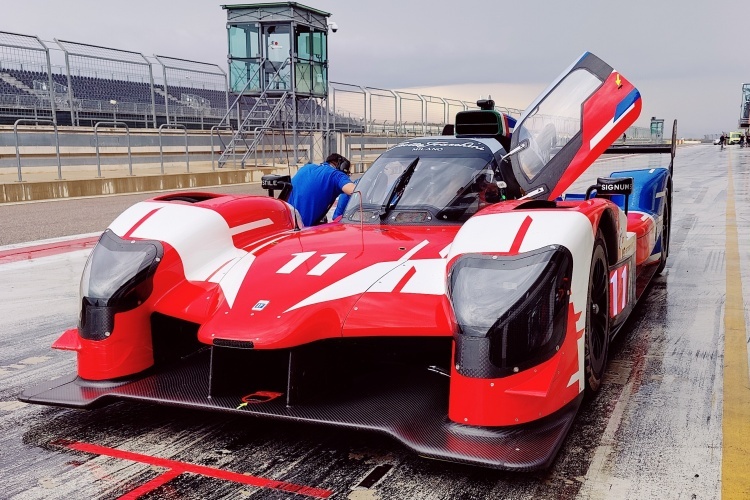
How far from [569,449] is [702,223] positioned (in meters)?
8.96

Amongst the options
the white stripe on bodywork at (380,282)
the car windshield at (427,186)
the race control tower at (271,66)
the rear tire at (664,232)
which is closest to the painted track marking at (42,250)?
the car windshield at (427,186)

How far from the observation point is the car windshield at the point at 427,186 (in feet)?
14.4

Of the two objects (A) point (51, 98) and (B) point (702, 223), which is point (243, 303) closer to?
(B) point (702, 223)

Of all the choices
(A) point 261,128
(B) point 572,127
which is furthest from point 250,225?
(A) point 261,128

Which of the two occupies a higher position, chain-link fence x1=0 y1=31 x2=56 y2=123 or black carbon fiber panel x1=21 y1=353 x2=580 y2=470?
chain-link fence x1=0 y1=31 x2=56 y2=123

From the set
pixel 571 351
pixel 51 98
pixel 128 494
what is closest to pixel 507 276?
pixel 571 351

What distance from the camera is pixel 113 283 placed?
11.4 ft

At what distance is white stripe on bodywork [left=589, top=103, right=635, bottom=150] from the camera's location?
14.9 ft

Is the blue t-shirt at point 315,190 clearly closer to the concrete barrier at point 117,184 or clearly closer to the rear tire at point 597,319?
the rear tire at point 597,319

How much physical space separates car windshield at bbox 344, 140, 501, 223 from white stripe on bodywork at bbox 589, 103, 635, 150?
0.64 meters

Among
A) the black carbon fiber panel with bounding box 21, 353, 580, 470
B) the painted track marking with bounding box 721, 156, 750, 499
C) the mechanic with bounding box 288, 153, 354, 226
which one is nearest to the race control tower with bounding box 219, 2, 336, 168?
the mechanic with bounding box 288, 153, 354, 226

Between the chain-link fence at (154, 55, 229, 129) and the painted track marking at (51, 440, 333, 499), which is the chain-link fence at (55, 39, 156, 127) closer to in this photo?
the chain-link fence at (154, 55, 229, 129)

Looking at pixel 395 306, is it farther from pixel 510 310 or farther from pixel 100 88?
pixel 100 88

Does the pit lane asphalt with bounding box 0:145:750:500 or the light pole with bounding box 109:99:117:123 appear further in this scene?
the light pole with bounding box 109:99:117:123
